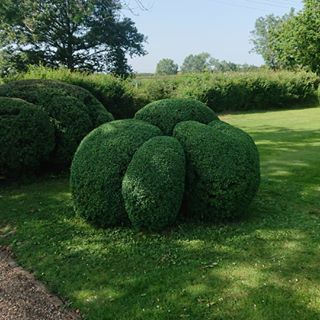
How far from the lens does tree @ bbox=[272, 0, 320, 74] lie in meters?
14.0

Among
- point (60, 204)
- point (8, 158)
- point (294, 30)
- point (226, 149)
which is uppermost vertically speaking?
point (294, 30)

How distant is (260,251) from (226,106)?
15.5 meters

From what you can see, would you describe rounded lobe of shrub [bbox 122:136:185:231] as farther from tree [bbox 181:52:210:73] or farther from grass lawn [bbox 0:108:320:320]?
tree [bbox 181:52:210:73]

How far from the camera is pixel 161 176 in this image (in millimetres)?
4137

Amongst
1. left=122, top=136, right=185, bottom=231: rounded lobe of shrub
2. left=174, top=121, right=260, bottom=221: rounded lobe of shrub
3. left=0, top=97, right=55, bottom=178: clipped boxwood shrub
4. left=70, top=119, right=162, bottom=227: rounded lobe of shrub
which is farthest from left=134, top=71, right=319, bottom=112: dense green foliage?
left=122, top=136, right=185, bottom=231: rounded lobe of shrub

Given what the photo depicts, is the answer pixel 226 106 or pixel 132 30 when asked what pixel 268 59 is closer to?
pixel 132 30

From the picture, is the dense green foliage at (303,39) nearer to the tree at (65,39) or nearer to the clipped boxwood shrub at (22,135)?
the clipped boxwood shrub at (22,135)

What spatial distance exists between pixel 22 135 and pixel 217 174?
136 inches

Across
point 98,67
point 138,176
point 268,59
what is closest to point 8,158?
point 138,176

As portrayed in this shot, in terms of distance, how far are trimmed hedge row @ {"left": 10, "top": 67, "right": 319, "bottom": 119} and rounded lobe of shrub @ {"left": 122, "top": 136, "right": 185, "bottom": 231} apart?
30.3ft

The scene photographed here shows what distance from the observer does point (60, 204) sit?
5582 millimetres

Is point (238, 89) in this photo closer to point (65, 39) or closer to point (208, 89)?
point (208, 89)

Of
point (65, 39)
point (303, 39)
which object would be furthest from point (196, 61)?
point (303, 39)

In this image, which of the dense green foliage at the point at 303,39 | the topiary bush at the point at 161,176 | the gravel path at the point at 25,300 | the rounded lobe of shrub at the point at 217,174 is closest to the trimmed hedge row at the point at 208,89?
the dense green foliage at the point at 303,39
